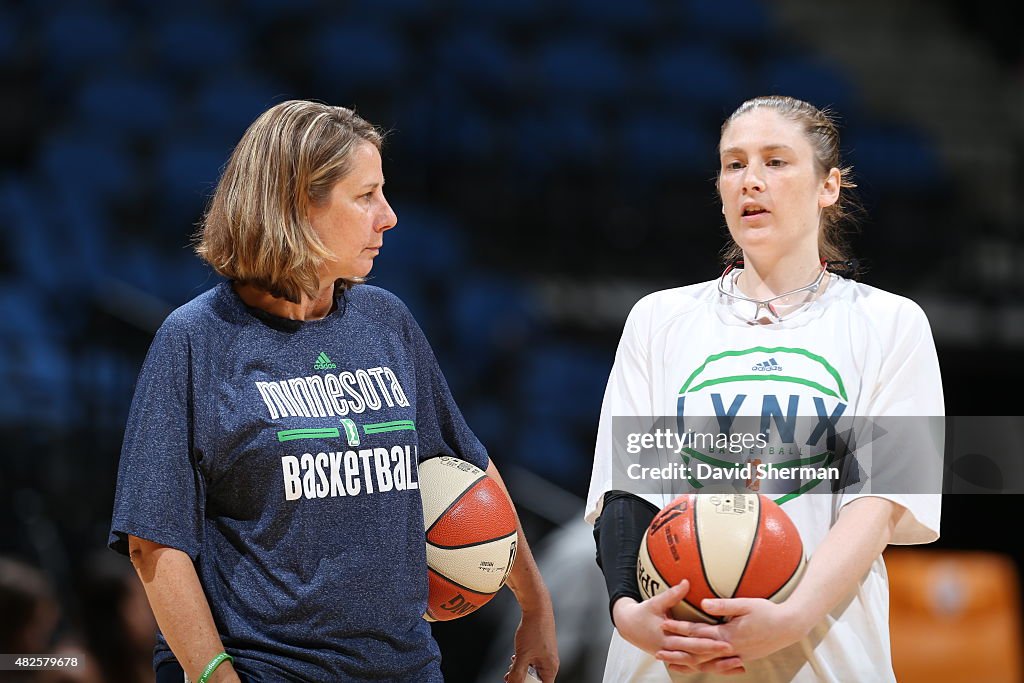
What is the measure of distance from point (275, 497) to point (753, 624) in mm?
775

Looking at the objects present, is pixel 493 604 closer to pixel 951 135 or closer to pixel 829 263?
pixel 829 263

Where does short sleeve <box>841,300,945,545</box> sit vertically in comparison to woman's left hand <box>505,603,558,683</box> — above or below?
above

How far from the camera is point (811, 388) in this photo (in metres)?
2.00

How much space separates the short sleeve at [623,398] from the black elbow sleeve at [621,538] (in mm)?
39

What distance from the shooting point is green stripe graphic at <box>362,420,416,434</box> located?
2.02 meters

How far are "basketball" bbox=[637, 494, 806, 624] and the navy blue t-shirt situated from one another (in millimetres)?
444

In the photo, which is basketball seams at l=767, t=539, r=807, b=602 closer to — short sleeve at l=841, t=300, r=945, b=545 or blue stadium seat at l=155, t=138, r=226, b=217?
short sleeve at l=841, t=300, r=945, b=545

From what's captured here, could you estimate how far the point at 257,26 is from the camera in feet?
22.9

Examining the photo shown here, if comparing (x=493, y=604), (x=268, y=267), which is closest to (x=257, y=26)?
(x=493, y=604)

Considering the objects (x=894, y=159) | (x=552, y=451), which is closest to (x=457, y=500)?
(x=552, y=451)

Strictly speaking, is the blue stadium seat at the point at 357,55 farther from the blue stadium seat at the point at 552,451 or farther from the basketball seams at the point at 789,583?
the basketball seams at the point at 789,583

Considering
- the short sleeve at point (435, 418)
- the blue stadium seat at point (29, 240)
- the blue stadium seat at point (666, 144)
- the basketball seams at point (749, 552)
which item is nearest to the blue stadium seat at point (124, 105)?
the blue stadium seat at point (29, 240)

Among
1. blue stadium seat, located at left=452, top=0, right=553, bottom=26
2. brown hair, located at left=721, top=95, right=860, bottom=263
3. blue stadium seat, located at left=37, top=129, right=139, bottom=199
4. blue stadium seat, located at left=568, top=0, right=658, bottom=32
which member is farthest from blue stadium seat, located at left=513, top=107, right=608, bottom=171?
brown hair, located at left=721, top=95, right=860, bottom=263

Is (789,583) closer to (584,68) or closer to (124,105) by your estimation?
(124,105)
